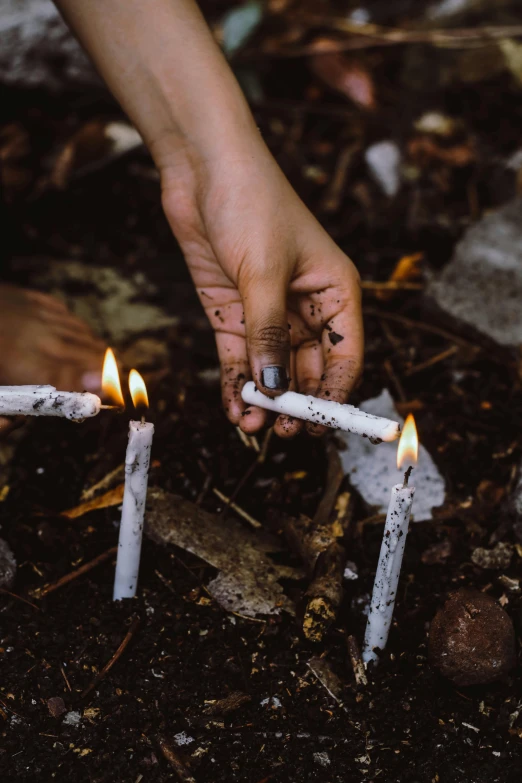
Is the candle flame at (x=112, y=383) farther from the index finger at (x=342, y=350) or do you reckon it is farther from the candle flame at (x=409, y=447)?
the candle flame at (x=409, y=447)

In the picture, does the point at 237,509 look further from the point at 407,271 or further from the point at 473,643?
the point at 407,271

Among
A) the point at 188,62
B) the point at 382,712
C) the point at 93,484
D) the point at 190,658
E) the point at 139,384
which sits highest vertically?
the point at 188,62

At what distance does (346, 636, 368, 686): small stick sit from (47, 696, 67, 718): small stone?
2.36 feet

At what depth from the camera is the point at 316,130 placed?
4.09 meters

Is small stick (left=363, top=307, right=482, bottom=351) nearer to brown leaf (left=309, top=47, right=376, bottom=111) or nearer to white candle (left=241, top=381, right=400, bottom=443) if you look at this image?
white candle (left=241, top=381, right=400, bottom=443)

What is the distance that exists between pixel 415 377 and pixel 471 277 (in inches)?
23.5

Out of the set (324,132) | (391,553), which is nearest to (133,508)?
(391,553)

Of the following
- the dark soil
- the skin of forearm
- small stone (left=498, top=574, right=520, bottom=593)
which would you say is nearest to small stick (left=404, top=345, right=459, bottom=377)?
the dark soil

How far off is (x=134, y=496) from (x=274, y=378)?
1.53ft

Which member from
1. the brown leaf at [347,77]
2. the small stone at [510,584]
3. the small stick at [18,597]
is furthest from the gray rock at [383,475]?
the brown leaf at [347,77]

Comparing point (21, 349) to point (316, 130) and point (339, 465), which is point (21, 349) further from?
point (316, 130)

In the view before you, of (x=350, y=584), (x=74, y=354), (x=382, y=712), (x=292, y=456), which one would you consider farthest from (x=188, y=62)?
(x=382, y=712)

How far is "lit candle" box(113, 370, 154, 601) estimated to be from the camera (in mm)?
1604

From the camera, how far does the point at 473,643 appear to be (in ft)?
5.46
